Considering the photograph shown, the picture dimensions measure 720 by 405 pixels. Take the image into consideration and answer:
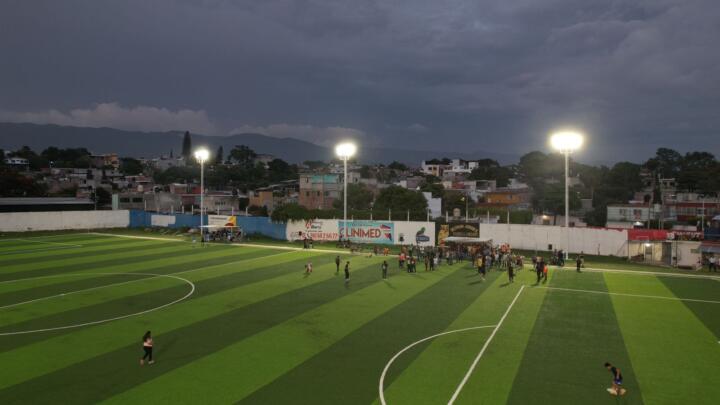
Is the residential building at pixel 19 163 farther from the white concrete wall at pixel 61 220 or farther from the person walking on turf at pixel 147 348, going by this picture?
the person walking on turf at pixel 147 348

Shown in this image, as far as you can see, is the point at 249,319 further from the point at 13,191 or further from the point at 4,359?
the point at 13,191

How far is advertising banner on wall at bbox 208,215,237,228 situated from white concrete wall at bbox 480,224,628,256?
3056cm

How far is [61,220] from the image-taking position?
231 ft

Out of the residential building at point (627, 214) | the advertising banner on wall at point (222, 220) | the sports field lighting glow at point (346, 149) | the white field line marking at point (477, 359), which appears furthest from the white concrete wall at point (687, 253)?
the advertising banner on wall at point (222, 220)

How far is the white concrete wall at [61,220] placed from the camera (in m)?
67.0

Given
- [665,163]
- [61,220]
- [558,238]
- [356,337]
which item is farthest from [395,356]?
[665,163]

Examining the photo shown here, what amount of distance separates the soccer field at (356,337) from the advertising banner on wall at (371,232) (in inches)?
740

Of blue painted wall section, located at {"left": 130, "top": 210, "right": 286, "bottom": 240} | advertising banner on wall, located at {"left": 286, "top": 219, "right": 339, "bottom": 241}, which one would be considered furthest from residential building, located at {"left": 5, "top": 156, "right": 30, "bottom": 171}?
advertising banner on wall, located at {"left": 286, "top": 219, "right": 339, "bottom": 241}

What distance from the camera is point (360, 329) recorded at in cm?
2138

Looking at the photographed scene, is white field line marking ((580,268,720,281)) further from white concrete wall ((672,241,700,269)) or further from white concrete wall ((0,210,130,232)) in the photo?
white concrete wall ((0,210,130,232))

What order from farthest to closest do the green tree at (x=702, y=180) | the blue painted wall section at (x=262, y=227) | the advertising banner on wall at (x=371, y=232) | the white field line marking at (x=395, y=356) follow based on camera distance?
the green tree at (x=702, y=180) < the blue painted wall section at (x=262, y=227) < the advertising banner on wall at (x=371, y=232) < the white field line marking at (x=395, y=356)

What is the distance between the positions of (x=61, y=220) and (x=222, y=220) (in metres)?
26.8

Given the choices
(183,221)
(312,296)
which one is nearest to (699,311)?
(312,296)

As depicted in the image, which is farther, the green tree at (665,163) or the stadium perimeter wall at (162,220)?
the green tree at (665,163)
